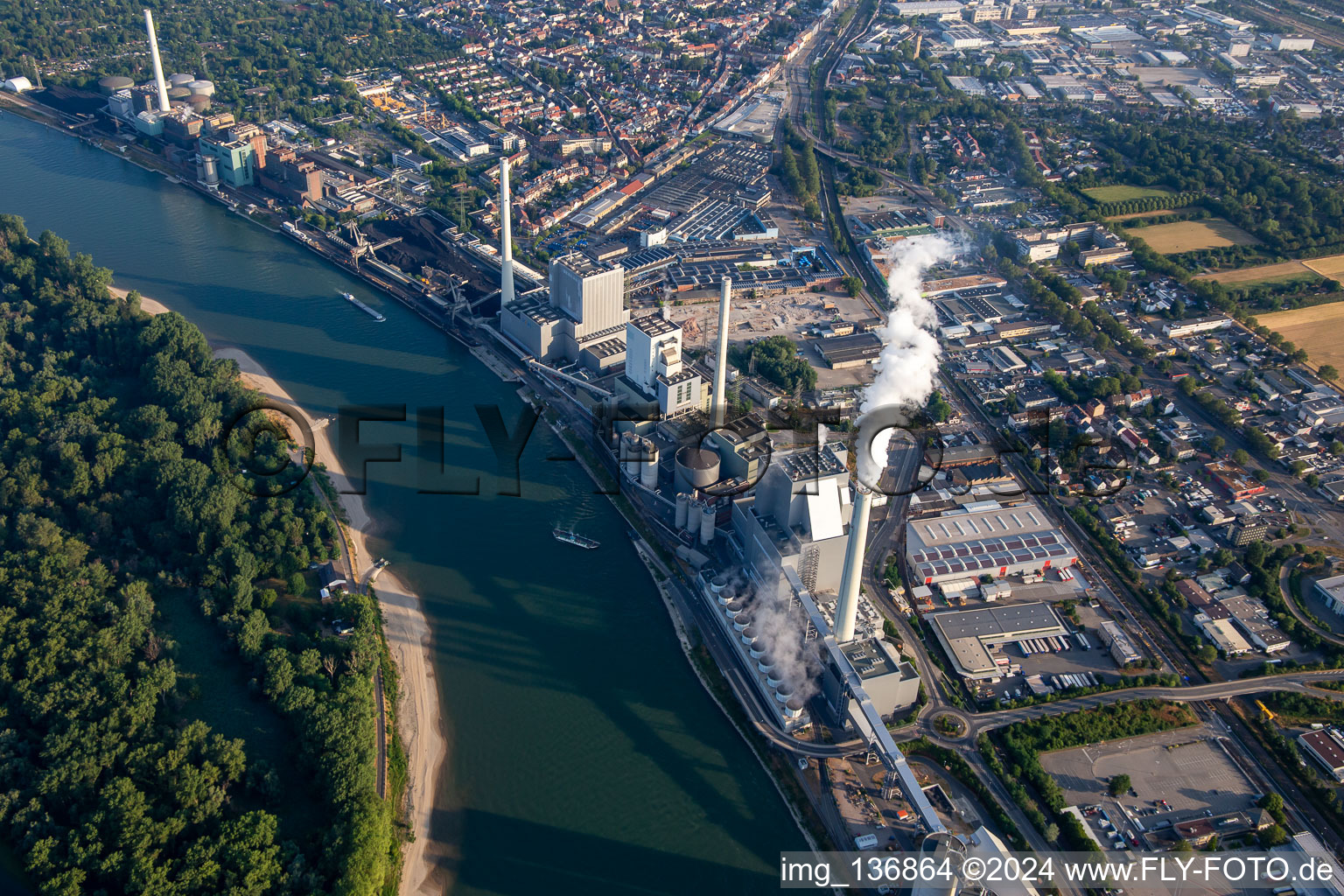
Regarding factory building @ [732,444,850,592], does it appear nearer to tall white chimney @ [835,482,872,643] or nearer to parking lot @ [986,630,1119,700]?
tall white chimney @ [835,482,872,643]

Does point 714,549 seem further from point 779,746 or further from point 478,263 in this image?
point 478,263

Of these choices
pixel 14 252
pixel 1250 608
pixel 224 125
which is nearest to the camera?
pixel 1250 608

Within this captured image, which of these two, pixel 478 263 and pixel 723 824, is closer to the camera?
pixel 723 824

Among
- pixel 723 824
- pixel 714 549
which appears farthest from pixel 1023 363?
pixel 723 824

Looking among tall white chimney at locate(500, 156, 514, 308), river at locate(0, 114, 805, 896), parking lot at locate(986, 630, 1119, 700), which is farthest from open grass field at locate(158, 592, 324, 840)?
tall white chimney at locate(500, 156, 514, 308)

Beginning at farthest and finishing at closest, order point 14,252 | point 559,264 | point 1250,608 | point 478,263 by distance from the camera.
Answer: point 478,263 < point 14,252 < point 559,264 < point 1250,608

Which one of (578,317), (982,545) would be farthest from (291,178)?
(982,545)

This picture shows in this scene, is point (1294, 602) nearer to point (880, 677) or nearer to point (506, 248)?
point (880, 677)
